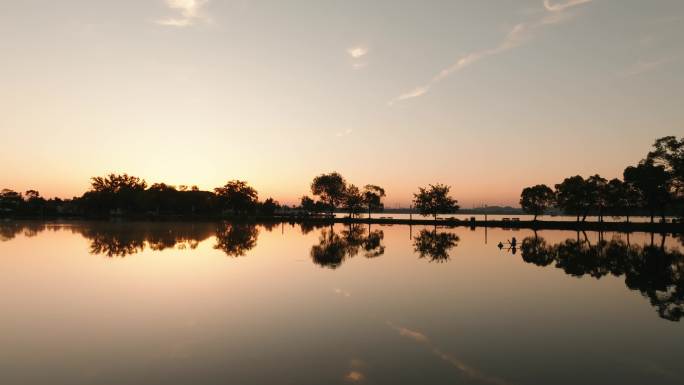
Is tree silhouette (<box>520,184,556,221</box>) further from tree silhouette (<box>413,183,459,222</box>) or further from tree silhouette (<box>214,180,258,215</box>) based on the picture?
tree silhouette (<box>214,180,258,215</box>)

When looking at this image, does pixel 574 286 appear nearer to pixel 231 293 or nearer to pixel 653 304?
pixel 653 304

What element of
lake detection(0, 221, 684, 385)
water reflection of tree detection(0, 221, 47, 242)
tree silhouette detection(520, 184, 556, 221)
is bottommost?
lake detection(0, 221, 684, 385)

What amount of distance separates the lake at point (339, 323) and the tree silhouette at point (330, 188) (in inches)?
4305

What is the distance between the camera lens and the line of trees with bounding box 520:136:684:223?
66.0 meters

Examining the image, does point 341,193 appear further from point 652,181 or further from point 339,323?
point 339,323

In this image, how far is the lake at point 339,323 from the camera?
10.9 m

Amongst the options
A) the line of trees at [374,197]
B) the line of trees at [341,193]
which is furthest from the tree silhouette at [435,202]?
the line of trees at [341,193]

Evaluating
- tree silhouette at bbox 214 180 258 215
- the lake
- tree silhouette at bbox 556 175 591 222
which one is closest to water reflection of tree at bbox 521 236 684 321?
the lake

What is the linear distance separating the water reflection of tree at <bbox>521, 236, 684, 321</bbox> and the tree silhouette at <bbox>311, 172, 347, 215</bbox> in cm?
9639

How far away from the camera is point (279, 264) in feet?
102

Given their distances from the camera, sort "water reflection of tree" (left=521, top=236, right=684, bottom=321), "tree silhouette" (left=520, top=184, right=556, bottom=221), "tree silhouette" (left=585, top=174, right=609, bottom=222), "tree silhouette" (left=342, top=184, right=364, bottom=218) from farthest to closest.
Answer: "tree silhouette" (left=342, top=184, right=364, bottom=218), "tree silhouette" (left=520, top=184, right=556, bottom=221), "tree silhouette" (left=585, top=174, right=609, bottom=222), "water reflection of tree" (left=521, top=236, right=684, bottom=321)

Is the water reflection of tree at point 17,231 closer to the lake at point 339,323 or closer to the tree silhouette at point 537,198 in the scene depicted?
the lake at point 339,323

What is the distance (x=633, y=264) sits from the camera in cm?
3159

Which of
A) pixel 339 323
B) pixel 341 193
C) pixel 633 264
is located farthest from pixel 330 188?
pixel 339 323
